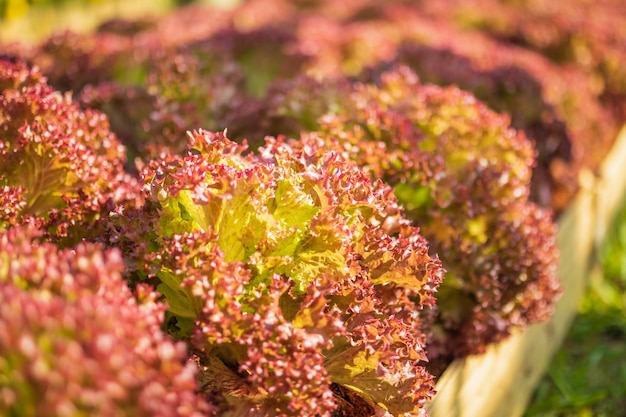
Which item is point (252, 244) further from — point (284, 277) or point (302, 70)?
point (302, 70)

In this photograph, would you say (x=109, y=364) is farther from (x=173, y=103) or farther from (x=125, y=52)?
(x=125, y=52)

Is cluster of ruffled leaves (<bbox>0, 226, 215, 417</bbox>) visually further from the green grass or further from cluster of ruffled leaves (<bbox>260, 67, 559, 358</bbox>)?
the green grass

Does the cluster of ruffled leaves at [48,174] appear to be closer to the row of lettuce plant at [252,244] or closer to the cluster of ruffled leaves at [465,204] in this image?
the row of lettuce plant at [252,244]

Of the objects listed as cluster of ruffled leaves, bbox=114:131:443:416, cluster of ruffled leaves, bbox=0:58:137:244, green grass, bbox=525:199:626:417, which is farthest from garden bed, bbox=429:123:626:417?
cluster of ruffled leaves, bbox=0:58:137:244

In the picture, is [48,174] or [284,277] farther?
[48,174]

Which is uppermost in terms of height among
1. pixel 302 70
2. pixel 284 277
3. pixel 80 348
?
pixel 302 70

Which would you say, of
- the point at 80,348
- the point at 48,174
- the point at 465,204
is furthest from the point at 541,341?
the point at 80,348

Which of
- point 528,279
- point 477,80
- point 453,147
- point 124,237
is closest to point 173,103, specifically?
point 453,147
